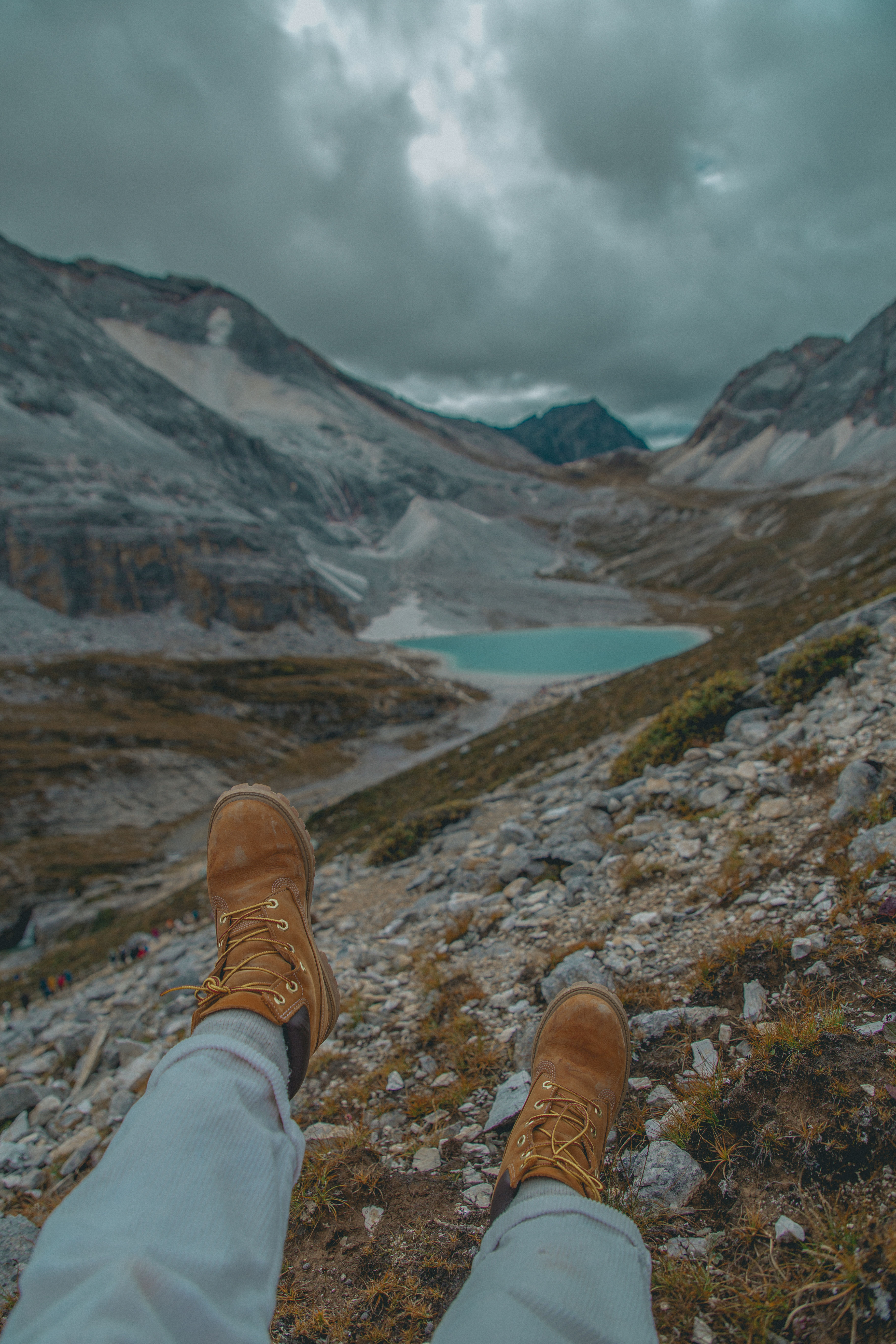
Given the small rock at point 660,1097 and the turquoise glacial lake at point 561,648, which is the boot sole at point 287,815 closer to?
the small rock at point 660,1097

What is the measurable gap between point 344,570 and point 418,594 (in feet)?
61.5

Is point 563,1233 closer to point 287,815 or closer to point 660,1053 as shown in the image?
point 660,1053

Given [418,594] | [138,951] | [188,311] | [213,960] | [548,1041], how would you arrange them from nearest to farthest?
1. [548,1041]
2. [213,960]
3. [138,951]
4. [418,594]
5. [188,311]

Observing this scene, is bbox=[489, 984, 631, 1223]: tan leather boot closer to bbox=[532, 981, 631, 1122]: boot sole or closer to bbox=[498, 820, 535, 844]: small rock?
bbox=[532, 981, 631, 1122]: boot sole

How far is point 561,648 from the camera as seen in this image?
8931 cm

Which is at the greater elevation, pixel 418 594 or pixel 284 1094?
pixel 418 594

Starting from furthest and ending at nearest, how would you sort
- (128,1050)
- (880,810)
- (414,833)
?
(414,833), (128,1050), (880,810)

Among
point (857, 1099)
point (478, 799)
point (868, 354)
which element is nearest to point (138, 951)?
point (478, 799)

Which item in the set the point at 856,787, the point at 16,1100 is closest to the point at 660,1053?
the point at 856,787

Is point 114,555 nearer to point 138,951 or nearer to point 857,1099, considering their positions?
point 138,951

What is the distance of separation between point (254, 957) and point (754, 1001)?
9.22ft

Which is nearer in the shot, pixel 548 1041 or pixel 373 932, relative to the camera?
pixel 548 1041

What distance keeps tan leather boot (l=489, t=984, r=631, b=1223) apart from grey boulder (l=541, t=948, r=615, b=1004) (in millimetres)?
436

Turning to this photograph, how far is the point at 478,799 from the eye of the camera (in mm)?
10172
